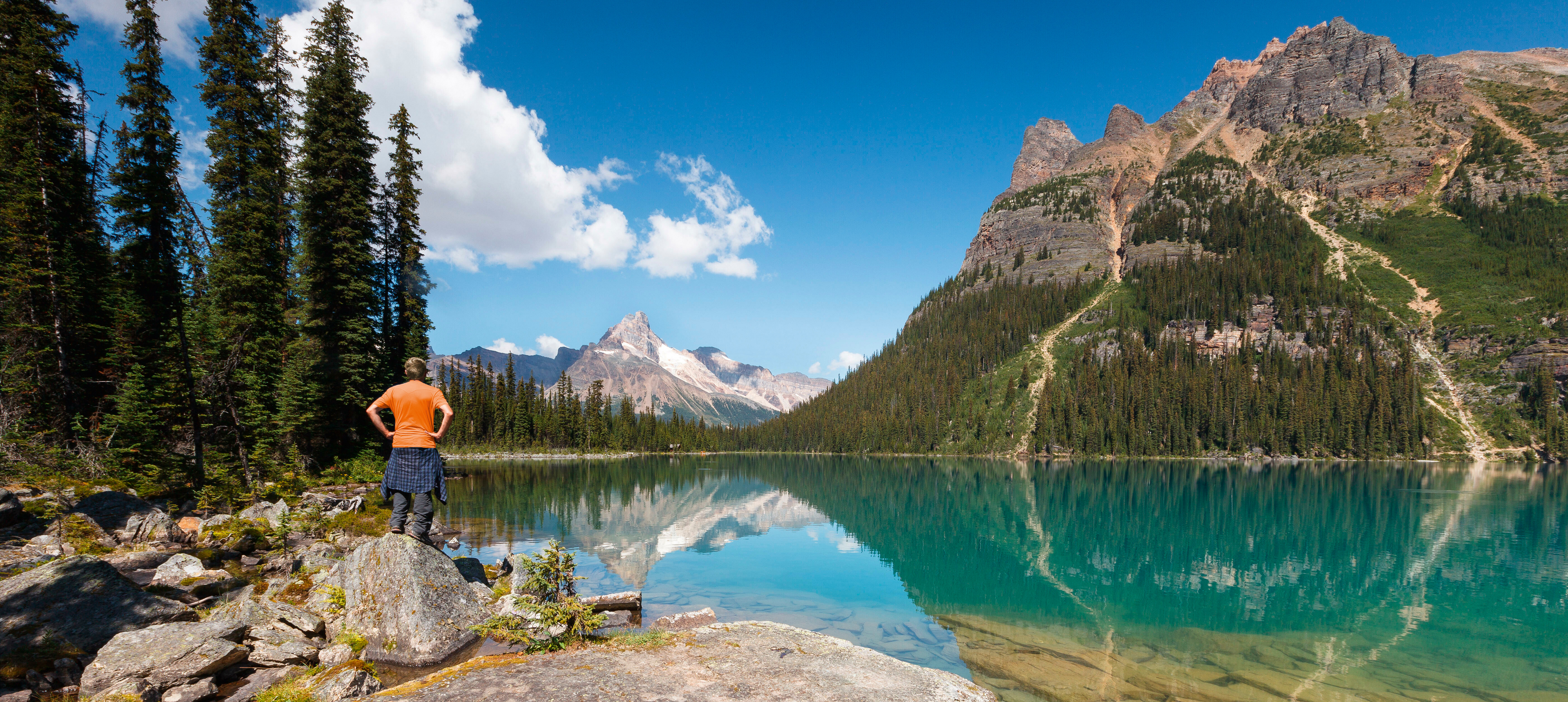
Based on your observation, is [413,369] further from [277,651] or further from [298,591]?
[298,591]

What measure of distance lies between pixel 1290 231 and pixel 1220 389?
86022mm

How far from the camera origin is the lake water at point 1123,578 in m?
15.5

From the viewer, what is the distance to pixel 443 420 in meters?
10.3

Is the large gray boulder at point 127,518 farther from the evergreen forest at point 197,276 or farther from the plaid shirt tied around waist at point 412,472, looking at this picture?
the plaid shirt tied around waist at point 412,472

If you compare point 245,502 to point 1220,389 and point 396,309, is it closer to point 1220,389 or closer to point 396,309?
point 396,309

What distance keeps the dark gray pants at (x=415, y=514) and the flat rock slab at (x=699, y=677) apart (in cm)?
331

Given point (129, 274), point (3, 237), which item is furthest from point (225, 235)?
point (3, 237)

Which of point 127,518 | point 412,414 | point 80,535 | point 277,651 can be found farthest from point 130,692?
point 127,518

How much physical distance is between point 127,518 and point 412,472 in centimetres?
1392

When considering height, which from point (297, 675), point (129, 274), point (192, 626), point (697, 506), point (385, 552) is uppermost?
point (129, 274)

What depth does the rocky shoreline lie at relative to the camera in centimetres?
802

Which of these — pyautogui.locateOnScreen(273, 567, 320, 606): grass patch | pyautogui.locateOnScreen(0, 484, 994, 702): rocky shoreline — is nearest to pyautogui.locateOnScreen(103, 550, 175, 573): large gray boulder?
pyautogui.locateOnScreen(0, 484, 994, 702): rocky shoreline

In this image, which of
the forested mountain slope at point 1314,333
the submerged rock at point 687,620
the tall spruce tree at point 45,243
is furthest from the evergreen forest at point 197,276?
the forested mountain slope at point 1314,333

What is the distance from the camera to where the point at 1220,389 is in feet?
424
